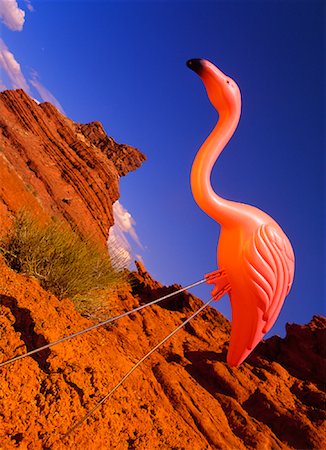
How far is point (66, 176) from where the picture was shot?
17.9m

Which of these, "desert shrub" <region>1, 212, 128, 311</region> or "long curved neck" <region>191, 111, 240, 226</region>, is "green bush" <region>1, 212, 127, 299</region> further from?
"long curved neck" <region>191, 111, 240, 226</region>

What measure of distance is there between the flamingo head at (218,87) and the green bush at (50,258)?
2.87 m

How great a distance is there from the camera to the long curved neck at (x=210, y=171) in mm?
2795

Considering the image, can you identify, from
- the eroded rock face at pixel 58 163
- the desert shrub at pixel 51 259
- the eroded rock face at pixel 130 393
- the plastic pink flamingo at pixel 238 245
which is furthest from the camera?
the eroded rock face at pixel 58 163

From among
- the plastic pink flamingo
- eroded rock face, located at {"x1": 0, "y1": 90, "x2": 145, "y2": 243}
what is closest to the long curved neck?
the plastic pink flamingo

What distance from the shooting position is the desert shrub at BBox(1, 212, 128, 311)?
4219 millimetres

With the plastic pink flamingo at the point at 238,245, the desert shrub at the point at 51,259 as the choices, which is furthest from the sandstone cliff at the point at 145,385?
the plastic pink flamingo at the point at 238,245

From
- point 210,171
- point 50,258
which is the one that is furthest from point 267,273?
point 50,258

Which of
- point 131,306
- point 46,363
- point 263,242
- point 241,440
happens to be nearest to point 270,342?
point 131,306

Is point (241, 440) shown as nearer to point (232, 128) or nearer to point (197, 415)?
point (197, 415)

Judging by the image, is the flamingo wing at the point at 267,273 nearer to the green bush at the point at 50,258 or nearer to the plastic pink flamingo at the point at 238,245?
the plastic pink flamingo at the point at 238,245

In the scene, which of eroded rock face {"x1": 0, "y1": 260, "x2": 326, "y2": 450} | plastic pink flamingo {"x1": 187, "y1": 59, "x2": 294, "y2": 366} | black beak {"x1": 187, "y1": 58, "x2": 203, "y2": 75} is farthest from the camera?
plastic pink flamingo {"x1": 187, "y1": 59, "x2": 294, "y2": 366}

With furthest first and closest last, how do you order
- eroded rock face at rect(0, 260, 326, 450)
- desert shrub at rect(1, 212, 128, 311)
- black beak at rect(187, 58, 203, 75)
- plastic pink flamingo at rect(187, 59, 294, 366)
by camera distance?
desert shrub at rect(1, 212, 128, 311), plastic pink flamingo at rect(187, 59, 294, 366), black beak at rect(187, 58, 203, 75), eroded rock face at rect(0, 260, 326, 450)

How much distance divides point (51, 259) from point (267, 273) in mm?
2954
